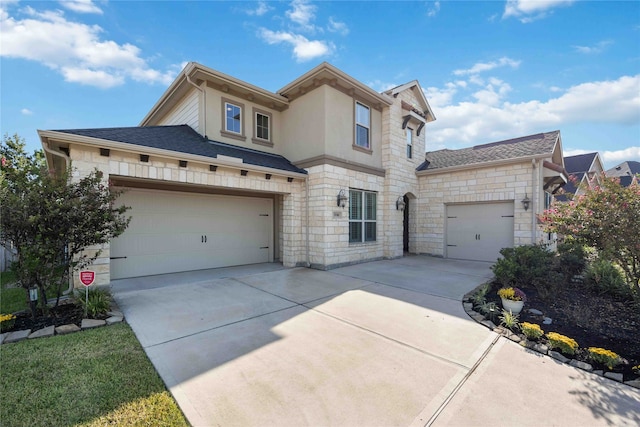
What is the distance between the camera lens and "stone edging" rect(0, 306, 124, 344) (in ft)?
11.8

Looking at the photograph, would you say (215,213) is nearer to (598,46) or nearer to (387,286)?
(387,286)

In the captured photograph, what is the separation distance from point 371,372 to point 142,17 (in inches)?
376

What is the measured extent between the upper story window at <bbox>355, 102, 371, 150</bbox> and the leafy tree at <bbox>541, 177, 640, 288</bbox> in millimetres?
6250

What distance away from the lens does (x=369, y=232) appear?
10.0 metres

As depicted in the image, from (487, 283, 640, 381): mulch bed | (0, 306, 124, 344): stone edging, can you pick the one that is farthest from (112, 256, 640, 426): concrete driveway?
(487, 283, 640, 381): mulch bed

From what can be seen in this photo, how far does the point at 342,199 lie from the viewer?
8719mm

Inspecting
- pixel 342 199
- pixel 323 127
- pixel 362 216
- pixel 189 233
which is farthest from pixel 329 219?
pixel 189 233

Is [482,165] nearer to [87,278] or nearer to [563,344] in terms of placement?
[563,344]

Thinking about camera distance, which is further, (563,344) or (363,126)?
(363,126)

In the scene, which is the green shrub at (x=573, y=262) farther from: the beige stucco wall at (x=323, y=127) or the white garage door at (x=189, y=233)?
the white garage door at (x=189, y=233)

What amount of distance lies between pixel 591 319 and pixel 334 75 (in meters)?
8.10

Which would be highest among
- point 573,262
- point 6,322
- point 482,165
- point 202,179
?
point 482,165

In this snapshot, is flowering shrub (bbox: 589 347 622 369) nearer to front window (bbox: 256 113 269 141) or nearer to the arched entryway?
the arched entryway

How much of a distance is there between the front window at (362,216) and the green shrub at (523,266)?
169 inches
